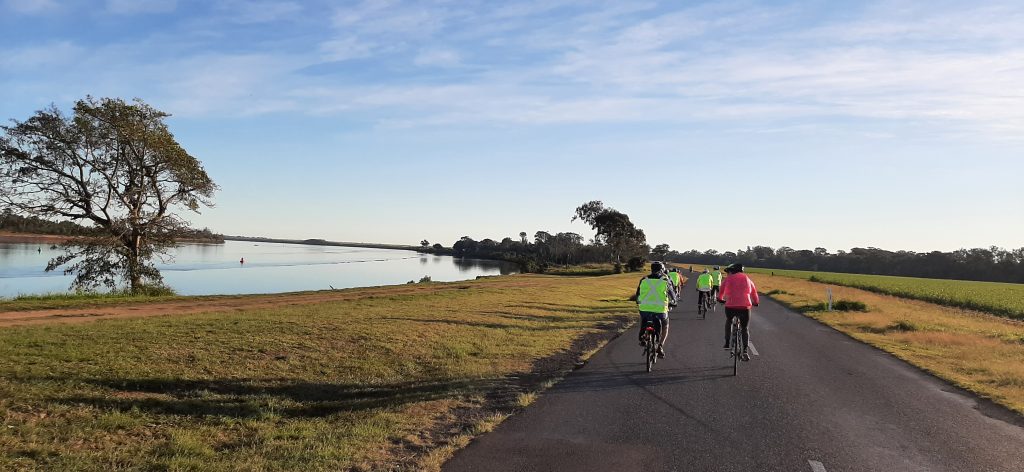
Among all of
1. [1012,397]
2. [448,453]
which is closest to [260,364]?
[448,453]

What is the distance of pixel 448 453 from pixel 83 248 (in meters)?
28.8

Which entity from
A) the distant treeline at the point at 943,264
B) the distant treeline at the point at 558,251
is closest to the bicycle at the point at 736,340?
the distant treeline at the point at 558,251

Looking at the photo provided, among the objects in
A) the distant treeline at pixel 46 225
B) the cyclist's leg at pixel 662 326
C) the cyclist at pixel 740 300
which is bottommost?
the cyclist's leg at pixel 662 326

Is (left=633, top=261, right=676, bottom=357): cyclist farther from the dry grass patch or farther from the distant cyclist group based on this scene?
the dry grass patch

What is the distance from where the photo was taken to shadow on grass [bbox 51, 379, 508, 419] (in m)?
7.32

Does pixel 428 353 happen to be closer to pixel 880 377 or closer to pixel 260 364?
pixel 260 364

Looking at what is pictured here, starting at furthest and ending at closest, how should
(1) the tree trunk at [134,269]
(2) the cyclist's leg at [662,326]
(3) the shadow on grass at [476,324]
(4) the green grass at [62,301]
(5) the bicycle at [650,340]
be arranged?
1. (1) the tree trunk at [134,269]
2. (4) the green grass at [62,301]
3. (3) the shadow on grass at [476,324]
4. (2) the cyclist's leg at [662,326]
5. (5) the bicycle at [650,340]

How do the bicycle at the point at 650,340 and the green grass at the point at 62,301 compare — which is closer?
the bicycle at the point at 650,340

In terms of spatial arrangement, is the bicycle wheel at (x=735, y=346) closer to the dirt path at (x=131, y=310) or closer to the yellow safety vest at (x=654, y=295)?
the yellow safety vest at (x=654, y=295)

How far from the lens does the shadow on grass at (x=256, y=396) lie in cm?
732

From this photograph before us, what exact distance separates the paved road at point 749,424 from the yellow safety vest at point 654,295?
1248 mm

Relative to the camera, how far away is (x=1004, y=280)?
117 meters

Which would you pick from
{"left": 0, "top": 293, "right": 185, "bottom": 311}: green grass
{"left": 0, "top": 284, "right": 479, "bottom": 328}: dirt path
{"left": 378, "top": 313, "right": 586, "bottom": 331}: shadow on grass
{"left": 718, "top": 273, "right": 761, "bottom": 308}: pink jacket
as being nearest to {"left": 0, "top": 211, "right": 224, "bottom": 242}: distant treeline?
{"left": 0, "top": 293, "right": 185, "bottom": 311}: green grass

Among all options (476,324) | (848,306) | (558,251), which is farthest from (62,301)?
(558,251)
